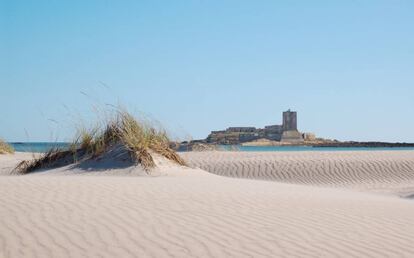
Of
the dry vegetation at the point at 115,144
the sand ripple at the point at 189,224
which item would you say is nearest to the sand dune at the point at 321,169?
the dry vegetation at the point at 115,144

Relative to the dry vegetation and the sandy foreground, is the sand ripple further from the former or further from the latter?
the dry vegetation

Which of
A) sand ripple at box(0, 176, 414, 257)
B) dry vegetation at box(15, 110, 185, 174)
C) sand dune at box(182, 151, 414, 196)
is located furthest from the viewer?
sand dune at box(182, 151, 414, 196)

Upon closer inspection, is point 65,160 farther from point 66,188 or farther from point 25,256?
point 25,256

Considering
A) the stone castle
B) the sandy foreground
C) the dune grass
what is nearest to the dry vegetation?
the sandy foreground

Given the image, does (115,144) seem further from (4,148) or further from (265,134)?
(265,134)

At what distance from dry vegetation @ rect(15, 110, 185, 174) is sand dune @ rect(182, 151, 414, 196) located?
123 inches

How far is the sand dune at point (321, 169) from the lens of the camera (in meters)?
15.8

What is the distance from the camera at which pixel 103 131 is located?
43.1 ft

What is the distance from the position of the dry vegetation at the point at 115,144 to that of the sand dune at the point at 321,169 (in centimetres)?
313

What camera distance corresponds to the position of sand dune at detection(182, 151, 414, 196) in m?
15.8

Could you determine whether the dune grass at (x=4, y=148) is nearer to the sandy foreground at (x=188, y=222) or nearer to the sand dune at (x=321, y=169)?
the sand dune at (x=321, y=169)

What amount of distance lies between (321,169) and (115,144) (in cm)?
697

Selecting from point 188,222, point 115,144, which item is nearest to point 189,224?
point 188,222

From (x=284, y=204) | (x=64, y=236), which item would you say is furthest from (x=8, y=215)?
(x=284, y=204)
